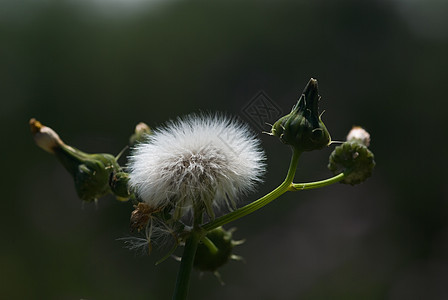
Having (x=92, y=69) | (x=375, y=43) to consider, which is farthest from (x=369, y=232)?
(x=92, y=69)

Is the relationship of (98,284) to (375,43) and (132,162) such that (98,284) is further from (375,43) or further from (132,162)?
(375,43)

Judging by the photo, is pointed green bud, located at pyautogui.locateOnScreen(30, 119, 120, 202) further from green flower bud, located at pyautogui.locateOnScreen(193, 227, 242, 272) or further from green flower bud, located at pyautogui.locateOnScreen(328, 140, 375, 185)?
green flower bud, located at pyautogui.locateOnScreen(328, 140, 375, 185)

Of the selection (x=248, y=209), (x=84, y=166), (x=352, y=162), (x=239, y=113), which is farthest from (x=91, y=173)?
(x=239, y=113)

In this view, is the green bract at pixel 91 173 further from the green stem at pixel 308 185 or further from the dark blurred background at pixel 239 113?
the dark blurred background at pixel 239 113

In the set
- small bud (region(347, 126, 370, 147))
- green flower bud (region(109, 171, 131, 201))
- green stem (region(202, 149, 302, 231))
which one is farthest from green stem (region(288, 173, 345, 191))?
green flower bud (region(109, 171, 131, 201))

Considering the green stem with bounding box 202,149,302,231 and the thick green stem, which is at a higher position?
the green stem with bounding box 202,149,302,231

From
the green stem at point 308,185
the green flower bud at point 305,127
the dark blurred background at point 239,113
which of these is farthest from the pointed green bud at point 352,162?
the dark blurred background at point 239,113
